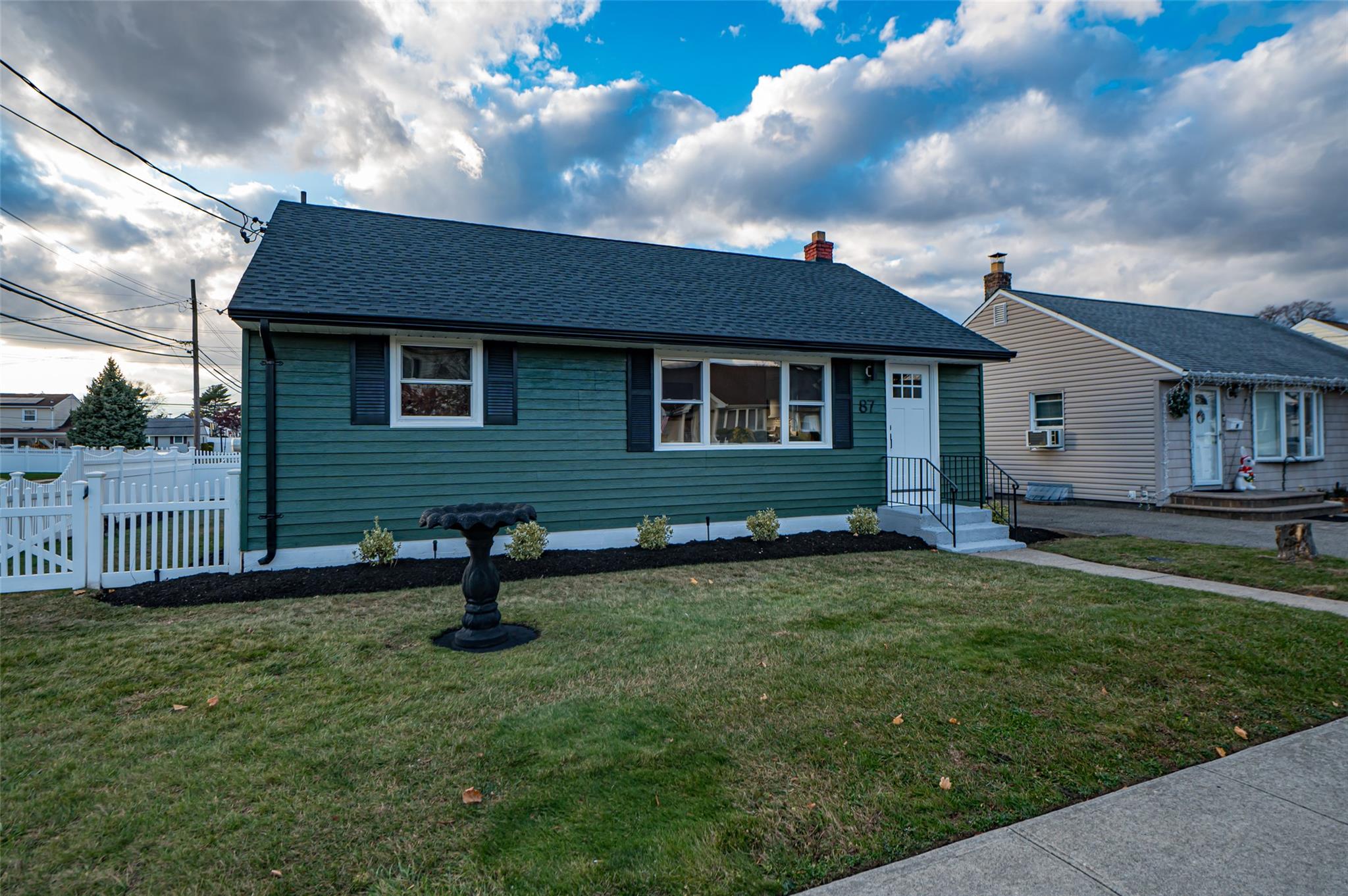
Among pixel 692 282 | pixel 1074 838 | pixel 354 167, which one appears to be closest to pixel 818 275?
pixel 692 282

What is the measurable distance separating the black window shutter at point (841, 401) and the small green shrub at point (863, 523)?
1.16m

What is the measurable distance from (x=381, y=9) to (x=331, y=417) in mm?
6269

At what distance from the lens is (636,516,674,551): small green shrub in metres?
8.28

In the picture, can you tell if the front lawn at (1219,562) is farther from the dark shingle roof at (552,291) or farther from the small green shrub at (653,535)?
the small green shrub at (653,535)

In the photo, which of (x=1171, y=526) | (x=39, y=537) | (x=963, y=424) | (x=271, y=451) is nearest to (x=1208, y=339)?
(x=1171, y=526)

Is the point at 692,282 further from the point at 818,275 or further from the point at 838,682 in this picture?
the point at 838,682

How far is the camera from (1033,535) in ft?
32.1

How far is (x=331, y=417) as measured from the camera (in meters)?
7.29

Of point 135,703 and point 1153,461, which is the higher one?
point 1153,461

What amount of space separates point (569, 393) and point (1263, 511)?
46.3ft

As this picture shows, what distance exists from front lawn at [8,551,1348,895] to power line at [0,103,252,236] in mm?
8463

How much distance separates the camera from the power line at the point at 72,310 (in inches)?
498

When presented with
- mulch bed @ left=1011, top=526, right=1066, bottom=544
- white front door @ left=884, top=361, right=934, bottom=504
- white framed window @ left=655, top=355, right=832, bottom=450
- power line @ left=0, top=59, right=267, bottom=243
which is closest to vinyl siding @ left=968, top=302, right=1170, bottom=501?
mulch bed @ left=1011, top=526, right=1066, bottom=544

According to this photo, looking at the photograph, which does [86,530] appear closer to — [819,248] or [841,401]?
[841,401]
